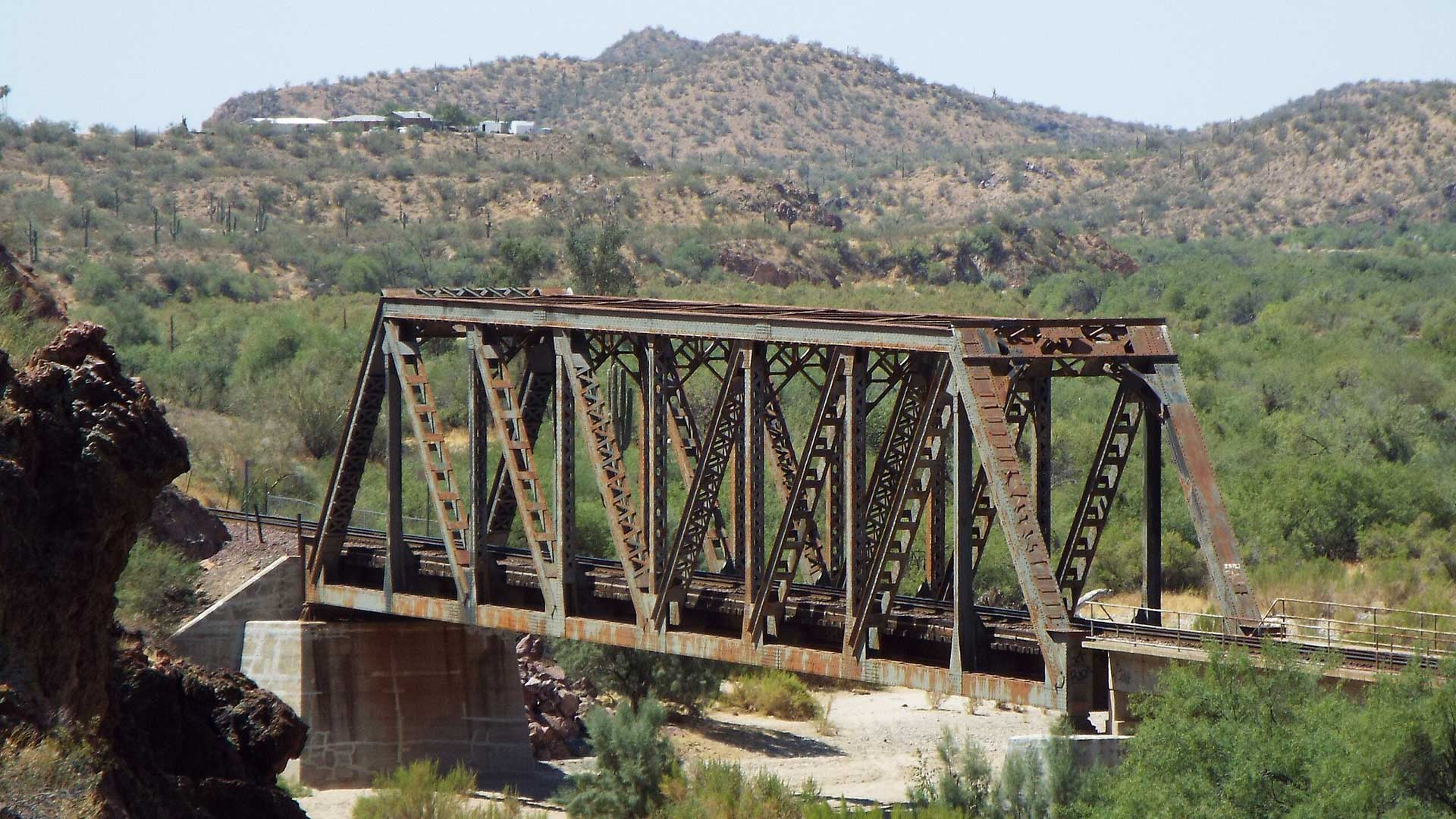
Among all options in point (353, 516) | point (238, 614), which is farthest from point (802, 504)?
point (353, 516)

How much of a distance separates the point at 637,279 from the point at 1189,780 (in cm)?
6924

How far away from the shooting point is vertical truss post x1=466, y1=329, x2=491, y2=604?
25953mm

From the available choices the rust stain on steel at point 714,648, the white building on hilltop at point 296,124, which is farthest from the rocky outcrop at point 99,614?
the white building on hilltop at point 296,124

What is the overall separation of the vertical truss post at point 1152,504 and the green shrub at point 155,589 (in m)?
14.9

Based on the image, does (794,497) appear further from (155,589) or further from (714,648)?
(155,589)

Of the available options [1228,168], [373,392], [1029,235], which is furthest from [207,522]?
[1228,168]

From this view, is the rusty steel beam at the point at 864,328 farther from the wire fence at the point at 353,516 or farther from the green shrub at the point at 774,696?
the wire fence at the point at 353,516

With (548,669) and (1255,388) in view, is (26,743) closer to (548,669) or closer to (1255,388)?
(548,669)

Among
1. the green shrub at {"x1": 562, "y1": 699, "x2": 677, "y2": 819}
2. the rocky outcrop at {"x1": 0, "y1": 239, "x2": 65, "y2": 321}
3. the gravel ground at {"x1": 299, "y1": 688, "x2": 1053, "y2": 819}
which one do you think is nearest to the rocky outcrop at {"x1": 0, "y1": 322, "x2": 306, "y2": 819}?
the green shrub at {"x1": 562, "y1": 699, "x2": 677, "y2": 819}

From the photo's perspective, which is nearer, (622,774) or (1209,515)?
(1209,515)

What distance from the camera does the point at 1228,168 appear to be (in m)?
153

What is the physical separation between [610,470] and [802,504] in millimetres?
3311

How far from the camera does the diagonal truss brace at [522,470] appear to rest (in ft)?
81.2

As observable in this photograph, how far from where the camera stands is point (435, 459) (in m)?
27.1
